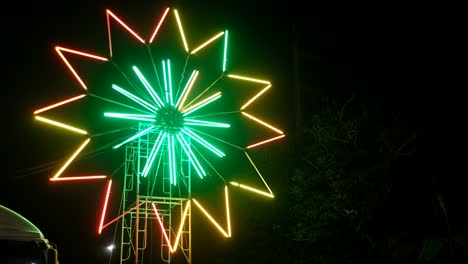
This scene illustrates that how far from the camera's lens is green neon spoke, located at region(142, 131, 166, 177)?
404 inches

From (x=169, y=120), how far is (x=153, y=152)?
89 cm

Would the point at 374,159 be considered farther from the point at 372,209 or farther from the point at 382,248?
the point at 382,248

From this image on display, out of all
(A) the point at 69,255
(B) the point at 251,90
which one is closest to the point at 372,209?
(B) the point at 251,90

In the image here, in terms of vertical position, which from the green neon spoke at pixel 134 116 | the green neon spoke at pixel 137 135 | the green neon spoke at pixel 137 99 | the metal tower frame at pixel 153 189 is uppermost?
the green neon spoke at pixel 137 99

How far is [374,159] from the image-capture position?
11906mm

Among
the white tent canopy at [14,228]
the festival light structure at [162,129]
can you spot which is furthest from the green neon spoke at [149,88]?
the white tent canopy at [14,228]

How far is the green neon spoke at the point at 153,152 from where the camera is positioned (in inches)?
404

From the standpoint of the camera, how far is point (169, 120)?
36.2 feet

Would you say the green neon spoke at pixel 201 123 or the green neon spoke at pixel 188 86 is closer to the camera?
the green neon spoke at pixel 188 86

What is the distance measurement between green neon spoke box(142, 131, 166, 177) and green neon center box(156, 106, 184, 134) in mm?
165

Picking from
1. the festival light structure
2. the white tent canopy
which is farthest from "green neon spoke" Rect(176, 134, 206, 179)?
the white tent canopy

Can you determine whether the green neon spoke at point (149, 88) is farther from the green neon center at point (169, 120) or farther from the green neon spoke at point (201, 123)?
the green neon spoke at point (201, 123)

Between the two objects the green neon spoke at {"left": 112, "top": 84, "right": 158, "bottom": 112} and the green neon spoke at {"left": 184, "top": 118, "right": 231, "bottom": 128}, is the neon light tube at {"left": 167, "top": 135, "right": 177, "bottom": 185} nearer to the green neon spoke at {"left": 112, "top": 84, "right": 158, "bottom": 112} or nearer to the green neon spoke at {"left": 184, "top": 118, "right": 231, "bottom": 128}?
the green neon spoke at {"left": 184, "top": 118, "right": 231, "bottom": 128}

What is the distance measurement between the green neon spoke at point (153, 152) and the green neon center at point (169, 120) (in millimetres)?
165
